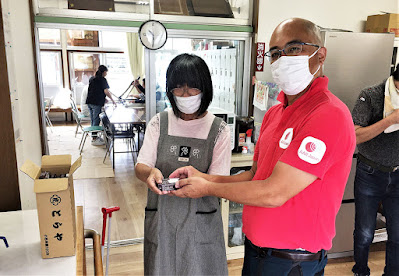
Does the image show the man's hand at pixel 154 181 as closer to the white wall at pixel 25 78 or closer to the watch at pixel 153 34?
the white wall at pixel 25 78

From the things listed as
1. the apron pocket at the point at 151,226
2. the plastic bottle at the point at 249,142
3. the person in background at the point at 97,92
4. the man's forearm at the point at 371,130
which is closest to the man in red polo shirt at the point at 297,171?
the apron pocket at the point at 151,226

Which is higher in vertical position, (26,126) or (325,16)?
(325,16)

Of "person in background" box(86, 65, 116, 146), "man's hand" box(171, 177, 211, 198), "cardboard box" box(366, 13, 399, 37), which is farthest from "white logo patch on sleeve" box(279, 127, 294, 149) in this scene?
"person in background" box(86, 65, 116, 146)

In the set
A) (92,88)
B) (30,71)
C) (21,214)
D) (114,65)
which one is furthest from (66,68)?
(21,214)

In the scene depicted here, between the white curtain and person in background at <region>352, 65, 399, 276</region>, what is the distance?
7.03 meters

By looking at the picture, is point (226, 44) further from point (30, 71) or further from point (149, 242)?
point (149, 242)

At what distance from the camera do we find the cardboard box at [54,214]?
1.19 m

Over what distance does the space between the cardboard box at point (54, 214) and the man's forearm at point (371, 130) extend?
179 centimetres

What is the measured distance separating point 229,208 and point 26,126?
1750 millimetres

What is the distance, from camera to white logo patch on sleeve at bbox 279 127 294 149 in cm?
113

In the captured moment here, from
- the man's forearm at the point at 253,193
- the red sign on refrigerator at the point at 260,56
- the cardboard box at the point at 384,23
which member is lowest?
the man's forearm at the point at 253,193

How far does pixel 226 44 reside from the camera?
131 inches

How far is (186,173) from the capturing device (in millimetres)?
1378

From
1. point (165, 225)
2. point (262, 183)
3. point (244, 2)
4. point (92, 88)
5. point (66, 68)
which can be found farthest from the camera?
point (66, 68)
